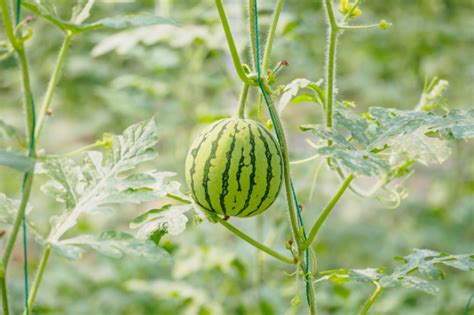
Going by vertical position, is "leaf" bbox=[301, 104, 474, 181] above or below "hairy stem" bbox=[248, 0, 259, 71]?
below

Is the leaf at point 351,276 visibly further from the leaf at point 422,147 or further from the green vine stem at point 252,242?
the leaf at point 422,147

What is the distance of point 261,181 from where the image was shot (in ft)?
5.01

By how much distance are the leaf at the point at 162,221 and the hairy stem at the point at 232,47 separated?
0.33m

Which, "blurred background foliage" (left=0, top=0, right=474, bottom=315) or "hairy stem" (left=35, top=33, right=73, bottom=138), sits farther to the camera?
"blurred background foliage" (left=0, top=0, right=474, bottom=315)

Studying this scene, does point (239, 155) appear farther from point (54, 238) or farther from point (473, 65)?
point (473, 65)

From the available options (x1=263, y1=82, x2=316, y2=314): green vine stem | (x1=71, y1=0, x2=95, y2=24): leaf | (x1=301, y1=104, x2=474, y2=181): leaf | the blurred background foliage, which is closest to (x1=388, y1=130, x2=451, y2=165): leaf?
(x1=301, y1=104, x2=474, y2=181): leaf

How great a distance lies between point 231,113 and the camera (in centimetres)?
321

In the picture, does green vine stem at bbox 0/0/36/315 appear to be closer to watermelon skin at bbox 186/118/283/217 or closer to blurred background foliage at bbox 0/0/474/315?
watermelon skin at bbox 186/118/283/217

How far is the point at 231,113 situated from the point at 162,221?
5.48 ft

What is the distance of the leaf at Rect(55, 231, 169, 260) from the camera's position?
4.30ft

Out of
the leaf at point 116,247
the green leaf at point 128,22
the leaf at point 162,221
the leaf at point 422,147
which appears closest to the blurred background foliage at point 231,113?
the leaf at point 162,221

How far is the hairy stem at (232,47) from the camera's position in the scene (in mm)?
1498

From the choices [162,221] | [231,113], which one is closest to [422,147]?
[162,221]

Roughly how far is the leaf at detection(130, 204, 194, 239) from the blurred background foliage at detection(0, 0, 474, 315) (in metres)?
1.63
